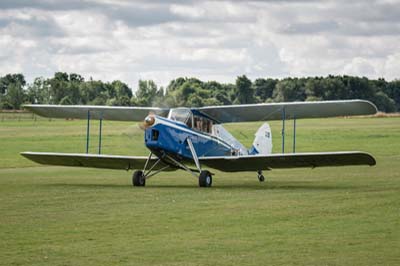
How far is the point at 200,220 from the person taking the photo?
48.6 feet

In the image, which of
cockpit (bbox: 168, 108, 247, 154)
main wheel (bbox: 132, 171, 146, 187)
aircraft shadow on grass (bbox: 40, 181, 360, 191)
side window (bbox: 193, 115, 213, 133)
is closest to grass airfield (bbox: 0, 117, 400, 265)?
aircraft shadow on grass (bbox: 40, 181, 360, 191)

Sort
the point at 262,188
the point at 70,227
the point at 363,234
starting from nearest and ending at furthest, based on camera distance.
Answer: the point at 363,234 → the point at 70,227 → the point at 262,188

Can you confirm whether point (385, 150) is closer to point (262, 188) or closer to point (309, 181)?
point (309, 181)

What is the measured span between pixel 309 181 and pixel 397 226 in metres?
10.9

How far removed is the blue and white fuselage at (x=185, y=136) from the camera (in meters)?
21.6

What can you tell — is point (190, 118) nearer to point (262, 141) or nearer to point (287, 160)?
point (287, 160)

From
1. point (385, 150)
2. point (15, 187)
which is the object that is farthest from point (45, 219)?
point (385, 150)

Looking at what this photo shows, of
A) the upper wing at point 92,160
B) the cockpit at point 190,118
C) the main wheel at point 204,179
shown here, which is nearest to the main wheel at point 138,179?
the upper wing at point 92,160

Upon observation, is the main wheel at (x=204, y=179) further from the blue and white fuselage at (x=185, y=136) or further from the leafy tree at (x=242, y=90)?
the leafy tree at (x=242, y=90)

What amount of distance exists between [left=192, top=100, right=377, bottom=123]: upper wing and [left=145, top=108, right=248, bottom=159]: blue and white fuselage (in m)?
0.34

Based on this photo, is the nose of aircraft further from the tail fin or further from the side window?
the tail fin

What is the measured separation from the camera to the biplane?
21.8 meters

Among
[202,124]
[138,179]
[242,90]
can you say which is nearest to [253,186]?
[202,124]

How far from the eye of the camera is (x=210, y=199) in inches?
735
